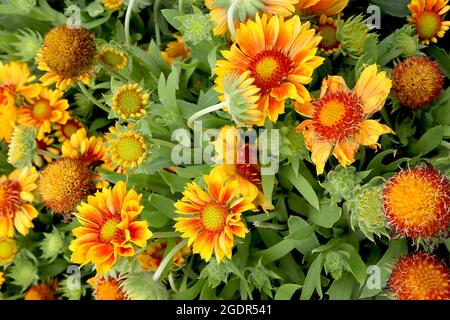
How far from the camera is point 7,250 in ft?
5.35

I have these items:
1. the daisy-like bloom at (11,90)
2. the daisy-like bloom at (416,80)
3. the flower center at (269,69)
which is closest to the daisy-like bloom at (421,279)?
the daisy-like bloom at (416,80)

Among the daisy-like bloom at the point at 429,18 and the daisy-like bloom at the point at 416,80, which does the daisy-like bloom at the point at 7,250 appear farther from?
the daisy-like bloom at the point at 429,18

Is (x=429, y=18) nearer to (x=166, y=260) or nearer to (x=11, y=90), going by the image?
(x=166, y=260)

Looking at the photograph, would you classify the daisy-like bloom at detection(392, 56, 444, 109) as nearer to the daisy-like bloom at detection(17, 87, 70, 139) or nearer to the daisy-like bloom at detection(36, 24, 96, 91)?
the daisy-like bloom at detection(36, 24, 96, 91)

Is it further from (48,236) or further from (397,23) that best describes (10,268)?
(397,23)

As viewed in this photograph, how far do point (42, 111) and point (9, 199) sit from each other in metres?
0.27

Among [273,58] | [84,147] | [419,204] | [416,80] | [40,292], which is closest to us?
Answer: [419,204]

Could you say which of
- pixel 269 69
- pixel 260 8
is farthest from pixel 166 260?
pixel 260 8

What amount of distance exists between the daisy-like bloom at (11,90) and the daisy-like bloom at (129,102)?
0.46 m

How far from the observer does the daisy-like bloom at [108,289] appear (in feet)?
4.75

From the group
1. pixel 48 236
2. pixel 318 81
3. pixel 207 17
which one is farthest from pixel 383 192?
pixel 48 236

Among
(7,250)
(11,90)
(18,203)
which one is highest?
(11,90)

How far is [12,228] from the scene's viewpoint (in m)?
1.61
